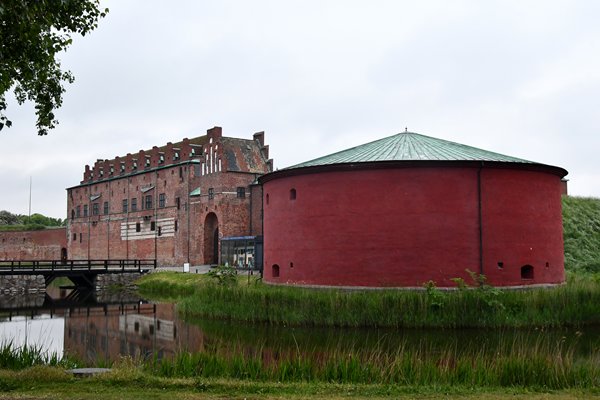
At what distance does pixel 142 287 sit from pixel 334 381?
25.9 m

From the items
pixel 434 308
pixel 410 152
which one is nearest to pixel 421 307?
pixel 434 308

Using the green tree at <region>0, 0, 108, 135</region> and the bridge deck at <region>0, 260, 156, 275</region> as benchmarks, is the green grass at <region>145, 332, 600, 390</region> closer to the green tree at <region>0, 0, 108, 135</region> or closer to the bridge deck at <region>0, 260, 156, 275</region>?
the green tree at <region>0, 0, 108, 135</region>

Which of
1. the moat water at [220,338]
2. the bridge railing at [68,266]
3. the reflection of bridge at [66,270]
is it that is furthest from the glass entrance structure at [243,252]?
the moat water at [220,338]

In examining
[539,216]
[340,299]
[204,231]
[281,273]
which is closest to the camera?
[340,299]

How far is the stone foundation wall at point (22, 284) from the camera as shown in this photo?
102 ft

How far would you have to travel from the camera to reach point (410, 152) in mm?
18906

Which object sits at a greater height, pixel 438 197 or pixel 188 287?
pixel 438 197

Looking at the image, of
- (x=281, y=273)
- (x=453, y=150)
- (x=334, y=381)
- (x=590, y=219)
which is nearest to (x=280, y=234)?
(x=281, y=273)

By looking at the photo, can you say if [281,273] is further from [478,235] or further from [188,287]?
[188,287]

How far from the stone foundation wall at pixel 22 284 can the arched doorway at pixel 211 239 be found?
374 inches

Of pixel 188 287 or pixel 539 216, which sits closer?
pixel 539 216

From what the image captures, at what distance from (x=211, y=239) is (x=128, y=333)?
20.6 m

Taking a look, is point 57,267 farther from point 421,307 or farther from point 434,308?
point 434,308

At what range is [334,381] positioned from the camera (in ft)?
27.9
